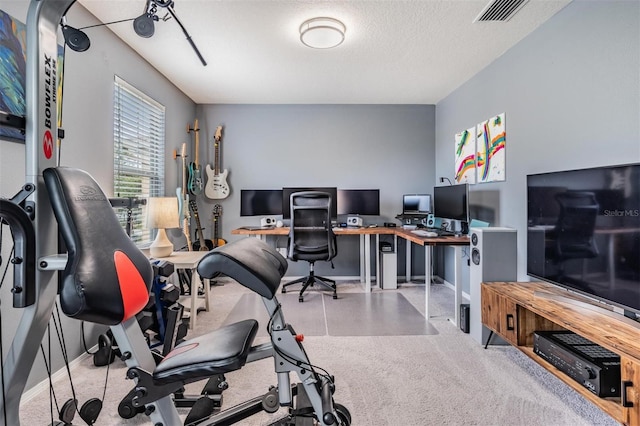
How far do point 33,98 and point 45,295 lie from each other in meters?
0.65

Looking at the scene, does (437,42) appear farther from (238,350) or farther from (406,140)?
(238,350)

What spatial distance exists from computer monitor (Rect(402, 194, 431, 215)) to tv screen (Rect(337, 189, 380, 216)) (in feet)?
1.18

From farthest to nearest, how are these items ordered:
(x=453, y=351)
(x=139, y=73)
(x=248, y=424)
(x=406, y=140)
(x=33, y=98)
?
(x=406, y=140) → (x=139, y=73) → (x=453, y=351) → (x=248, y=424) → (x=33, y=98)

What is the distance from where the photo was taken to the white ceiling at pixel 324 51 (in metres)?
2.22

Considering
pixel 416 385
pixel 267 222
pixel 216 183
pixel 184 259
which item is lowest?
pixel 416 385

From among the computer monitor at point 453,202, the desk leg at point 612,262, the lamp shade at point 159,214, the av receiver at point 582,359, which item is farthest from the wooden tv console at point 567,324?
the lamp shade at point 159,214

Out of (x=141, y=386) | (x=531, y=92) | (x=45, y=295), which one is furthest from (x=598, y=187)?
(x=45, y=295)

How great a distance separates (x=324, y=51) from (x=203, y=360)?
2.69 meters

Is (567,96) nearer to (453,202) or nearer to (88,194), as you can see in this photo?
(453,202)

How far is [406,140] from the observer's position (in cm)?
450

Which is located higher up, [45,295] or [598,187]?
[598,187]

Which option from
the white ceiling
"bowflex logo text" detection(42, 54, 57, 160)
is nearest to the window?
the white ceiling

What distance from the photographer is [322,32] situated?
2410 millimetres

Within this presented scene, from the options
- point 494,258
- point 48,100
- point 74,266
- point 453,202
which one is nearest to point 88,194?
point 74,266
